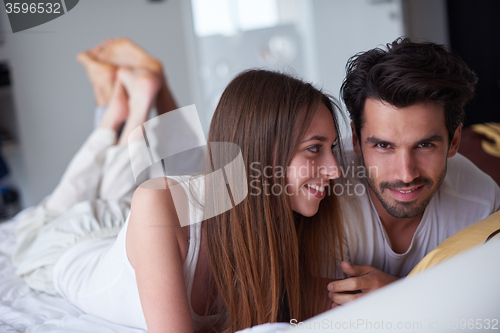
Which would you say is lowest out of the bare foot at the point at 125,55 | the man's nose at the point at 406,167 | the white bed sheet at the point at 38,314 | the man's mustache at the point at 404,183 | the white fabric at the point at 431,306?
the white bed sheet at the point at 38,314

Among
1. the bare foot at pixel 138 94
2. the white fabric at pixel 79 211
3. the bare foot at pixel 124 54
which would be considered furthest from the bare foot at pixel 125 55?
the white fabric at pixel 79 211

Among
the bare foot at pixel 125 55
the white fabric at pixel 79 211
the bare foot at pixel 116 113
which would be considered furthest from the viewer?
the bare foot at pixel 125 55

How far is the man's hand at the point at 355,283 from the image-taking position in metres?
0.85

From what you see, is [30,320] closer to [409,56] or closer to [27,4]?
[27,4]

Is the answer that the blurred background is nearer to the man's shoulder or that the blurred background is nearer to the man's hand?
the man's shoulder

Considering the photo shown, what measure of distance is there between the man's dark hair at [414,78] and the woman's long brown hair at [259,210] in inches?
4.9

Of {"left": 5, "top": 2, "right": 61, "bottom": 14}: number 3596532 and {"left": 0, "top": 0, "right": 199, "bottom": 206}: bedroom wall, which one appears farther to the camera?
{"left": 0, "top": 0, "right": 199, "bottom": 206}: bedroom wall

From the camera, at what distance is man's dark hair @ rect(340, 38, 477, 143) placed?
86 centimetres

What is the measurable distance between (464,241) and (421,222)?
0.27 metres

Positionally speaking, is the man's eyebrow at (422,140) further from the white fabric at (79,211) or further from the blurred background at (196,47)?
the blurred background at (196,47)

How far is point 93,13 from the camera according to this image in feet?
8.01

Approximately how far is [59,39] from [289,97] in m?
2.12

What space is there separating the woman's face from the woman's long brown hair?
2 cm

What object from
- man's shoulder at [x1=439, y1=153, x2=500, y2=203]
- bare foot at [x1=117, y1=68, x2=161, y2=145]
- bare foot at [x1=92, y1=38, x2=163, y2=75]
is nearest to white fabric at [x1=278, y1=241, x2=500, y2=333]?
man's shoulder at [x1=439, y1=153, x2=500, y2=203]
